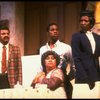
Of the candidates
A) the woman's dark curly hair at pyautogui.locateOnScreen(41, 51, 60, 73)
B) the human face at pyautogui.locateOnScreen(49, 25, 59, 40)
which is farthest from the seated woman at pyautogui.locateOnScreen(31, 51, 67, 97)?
the human face at pyautogui.locateOnScreen(49, 25, 59, 40)

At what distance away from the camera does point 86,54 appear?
10.9 feet

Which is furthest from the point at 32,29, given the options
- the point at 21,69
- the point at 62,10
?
the point at 21,69

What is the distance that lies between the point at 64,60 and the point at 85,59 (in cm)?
29

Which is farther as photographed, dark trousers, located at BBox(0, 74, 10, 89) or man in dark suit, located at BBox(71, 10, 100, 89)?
dark trousers, located at BBox(0, 74, 10, 89)

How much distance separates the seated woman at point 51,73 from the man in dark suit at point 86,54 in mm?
233

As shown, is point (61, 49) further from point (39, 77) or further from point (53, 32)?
point (39, 77)

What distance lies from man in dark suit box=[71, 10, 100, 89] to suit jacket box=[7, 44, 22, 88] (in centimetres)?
66

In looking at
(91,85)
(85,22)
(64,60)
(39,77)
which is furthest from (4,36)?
(91,85)

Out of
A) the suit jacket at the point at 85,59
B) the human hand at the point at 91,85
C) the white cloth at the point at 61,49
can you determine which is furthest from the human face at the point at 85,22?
the human hand at the point at 91,85

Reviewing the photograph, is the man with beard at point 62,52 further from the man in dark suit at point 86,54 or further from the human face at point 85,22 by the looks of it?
the human face at point 85,22

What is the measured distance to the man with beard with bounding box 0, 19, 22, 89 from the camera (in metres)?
3.63

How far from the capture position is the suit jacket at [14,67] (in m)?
3.63

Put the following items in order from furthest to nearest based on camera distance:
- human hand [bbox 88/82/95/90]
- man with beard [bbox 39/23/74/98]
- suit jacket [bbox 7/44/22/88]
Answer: suit jacket [bbox 7/44/22/88] < man with beard [bbox 39/23/74/98] < human hand [bbox 88/82/95/90]

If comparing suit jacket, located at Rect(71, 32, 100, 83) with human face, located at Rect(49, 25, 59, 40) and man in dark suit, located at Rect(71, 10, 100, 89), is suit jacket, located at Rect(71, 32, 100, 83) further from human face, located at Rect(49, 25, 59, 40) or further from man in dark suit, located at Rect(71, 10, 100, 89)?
human face, located at Rect(49, 25, 59, 40)
